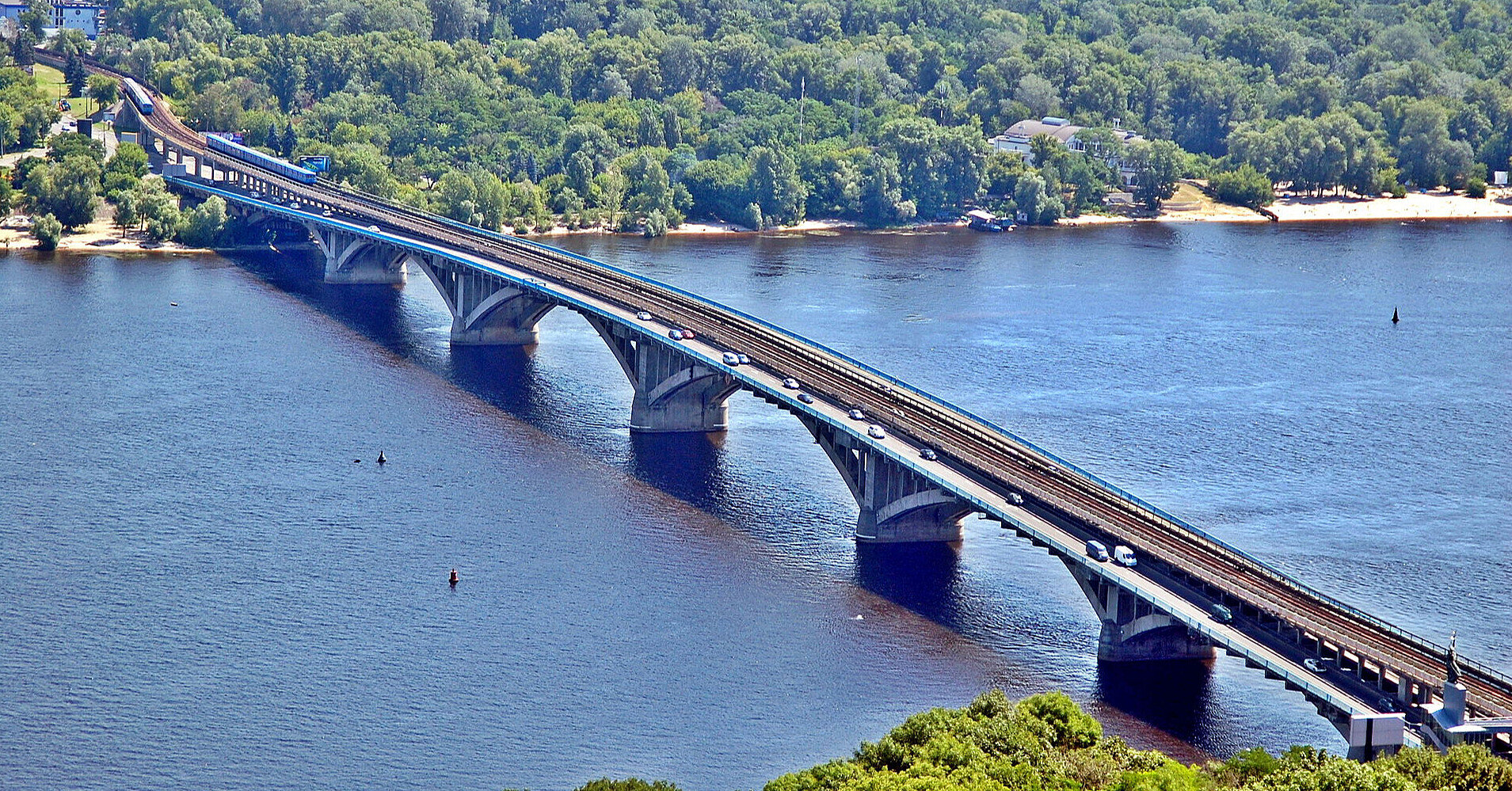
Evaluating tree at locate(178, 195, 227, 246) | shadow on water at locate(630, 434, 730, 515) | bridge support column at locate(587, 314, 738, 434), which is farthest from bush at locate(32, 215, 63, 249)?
shadow on water at locate(630, 434, 730, 515)

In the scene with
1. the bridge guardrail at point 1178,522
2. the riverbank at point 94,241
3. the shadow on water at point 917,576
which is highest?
the riverbank at point 94,241

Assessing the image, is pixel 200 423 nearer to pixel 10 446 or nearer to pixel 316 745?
pixel 10 446

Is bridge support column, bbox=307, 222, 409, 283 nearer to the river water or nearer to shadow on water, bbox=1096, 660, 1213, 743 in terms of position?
the river water

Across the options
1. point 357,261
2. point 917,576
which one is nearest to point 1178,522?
point 917,576

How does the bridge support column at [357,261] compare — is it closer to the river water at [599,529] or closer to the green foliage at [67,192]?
the river water at [599,529]

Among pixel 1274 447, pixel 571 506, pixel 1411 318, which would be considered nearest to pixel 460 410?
pixel 571 506

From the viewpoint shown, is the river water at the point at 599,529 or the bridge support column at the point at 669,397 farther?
the bridge support column at the point at 669,397

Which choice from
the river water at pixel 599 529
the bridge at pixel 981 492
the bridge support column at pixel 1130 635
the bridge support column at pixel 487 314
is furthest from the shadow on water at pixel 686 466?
the bridge support column at pixel 487 314
